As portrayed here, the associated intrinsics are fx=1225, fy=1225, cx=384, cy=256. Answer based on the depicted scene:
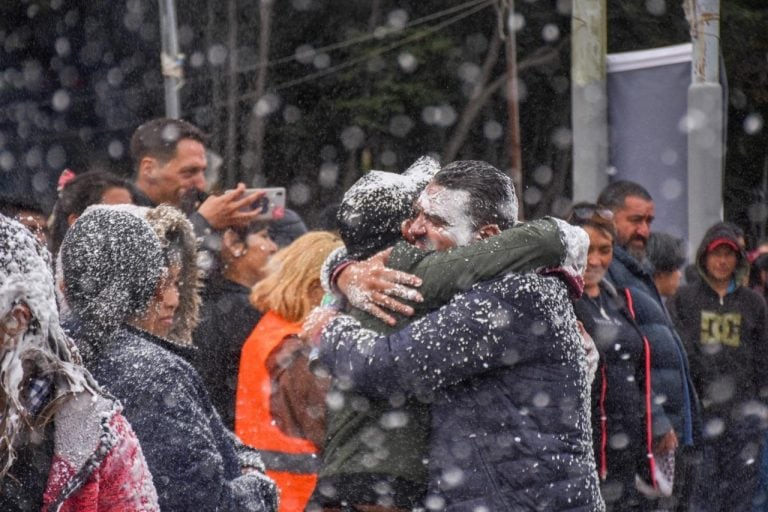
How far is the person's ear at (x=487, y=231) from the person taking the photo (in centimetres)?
317

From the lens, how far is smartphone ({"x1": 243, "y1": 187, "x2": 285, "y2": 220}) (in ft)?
17.0

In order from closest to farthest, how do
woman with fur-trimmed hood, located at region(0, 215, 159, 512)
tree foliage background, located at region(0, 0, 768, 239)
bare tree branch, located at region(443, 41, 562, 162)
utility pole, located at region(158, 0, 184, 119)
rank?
woman with fur-trimmed hood, located at region(0, 215, 159, 512) → utility pole, located at region(158, 0, 184, 119) → tree foliage background, located at region(0, 0, 768, 239) → bare tree branch, located at region(443, 41, 562, 162)

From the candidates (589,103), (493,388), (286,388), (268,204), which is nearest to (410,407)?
(493,388)

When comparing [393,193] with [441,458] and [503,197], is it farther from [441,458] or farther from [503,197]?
[441,458]

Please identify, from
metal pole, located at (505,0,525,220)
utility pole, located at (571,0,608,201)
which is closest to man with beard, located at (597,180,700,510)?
utility pole, located at (571,0,608,201)

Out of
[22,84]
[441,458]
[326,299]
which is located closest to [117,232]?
[326,299]

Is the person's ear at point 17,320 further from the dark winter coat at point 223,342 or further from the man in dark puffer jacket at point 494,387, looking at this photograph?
the dark winter coat at point 223,342

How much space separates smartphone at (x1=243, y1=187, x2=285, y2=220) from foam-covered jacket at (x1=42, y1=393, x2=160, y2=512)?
2.71 meters

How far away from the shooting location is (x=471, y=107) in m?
26.5

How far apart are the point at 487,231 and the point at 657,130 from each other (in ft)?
19.2

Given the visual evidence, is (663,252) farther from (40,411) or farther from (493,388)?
(40,411)

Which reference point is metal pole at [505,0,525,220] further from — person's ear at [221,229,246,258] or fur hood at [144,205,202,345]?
fur hood at [144,205,202,345]

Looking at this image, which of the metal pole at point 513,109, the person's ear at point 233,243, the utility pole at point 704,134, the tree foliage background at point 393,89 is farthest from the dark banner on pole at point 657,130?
the metal pole at point 513,109

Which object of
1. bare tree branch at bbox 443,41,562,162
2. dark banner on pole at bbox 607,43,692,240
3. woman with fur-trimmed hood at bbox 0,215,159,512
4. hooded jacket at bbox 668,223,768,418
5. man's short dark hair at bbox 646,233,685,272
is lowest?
bare tree branch at bbox 443,41,562,162
